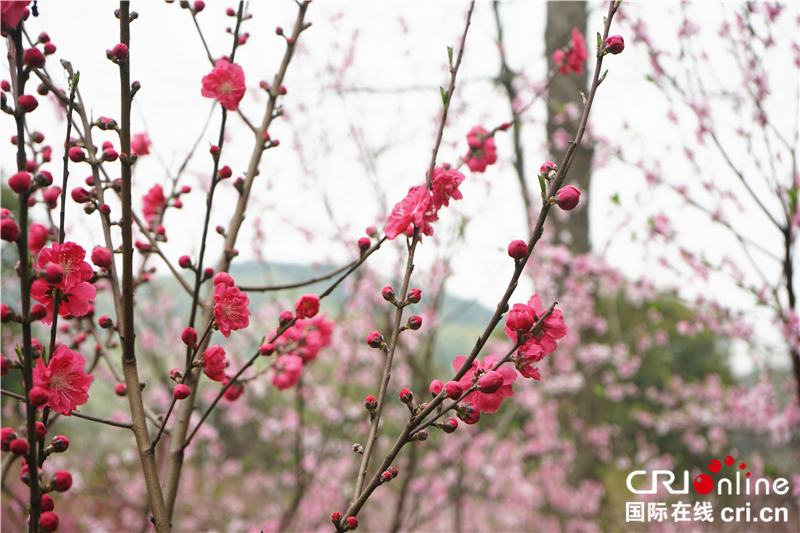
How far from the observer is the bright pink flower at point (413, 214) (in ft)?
3.10

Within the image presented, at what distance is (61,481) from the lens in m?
0.80

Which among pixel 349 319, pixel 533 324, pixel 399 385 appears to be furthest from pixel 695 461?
pixel 533 324

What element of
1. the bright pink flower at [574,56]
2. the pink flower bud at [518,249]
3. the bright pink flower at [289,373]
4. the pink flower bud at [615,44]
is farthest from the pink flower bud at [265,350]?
the bright pink flower at [574,56]

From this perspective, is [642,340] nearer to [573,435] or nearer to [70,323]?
[573,435]

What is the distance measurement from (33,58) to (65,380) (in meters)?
0.52

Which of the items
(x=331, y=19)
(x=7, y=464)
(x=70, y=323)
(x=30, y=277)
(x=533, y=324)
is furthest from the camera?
(x=331, y=19)

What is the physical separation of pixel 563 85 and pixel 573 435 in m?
4.19

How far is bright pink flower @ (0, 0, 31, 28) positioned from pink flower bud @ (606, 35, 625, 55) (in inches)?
37.0

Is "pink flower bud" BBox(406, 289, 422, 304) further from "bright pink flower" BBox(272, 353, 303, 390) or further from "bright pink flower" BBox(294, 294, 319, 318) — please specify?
"bright pink flower" BBox(272, 353, 303, 390)

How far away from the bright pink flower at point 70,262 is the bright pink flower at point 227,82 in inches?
19.3

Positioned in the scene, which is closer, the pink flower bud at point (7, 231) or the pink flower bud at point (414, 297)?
the pink flower bud at point (7, 231)

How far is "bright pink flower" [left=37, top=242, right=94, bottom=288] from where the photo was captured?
0.83 meters

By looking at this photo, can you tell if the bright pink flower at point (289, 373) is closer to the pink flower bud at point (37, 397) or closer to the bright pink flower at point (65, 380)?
the bright pink flower at point (65, 380)

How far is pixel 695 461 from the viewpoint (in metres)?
13.3
